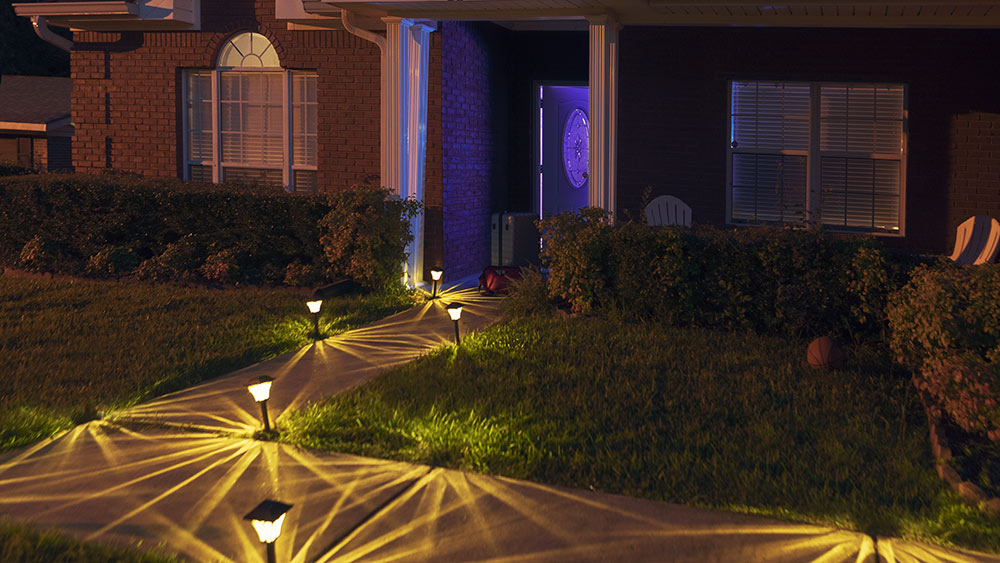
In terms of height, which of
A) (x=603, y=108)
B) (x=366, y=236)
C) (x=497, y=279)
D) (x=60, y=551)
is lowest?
(x=60, y=551)

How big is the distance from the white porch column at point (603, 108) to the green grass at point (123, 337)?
7.83 ft

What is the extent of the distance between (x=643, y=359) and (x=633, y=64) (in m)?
5.18

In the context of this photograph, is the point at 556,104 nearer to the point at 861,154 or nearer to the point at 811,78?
the point at 811,78

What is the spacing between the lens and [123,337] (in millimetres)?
8633

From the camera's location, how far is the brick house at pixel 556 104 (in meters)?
10.6

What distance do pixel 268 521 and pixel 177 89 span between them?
10.7 metres

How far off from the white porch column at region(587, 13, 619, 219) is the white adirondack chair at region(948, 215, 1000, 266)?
3.41 meters

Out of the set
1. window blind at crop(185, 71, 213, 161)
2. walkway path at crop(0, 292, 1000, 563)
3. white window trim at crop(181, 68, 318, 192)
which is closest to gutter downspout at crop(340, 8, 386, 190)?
white window trim at crop(181, 68, 318, 192)

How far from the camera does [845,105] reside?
444 inches

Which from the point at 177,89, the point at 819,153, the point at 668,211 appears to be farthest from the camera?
the point at 177,89

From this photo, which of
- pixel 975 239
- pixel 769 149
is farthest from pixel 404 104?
pixel 975 239

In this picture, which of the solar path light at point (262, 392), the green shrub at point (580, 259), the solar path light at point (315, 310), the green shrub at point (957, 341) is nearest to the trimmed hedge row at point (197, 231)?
the solar path light at point (315, 310)

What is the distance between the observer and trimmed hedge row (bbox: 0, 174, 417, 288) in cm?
1075

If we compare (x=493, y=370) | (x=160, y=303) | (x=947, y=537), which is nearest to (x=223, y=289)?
(x=160, y=303)
